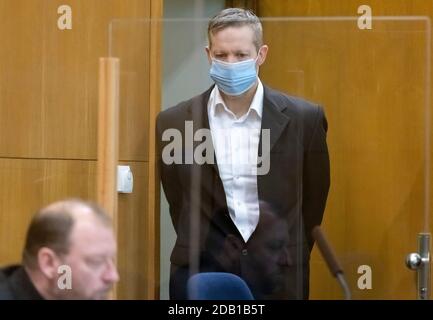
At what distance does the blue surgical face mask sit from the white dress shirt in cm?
6

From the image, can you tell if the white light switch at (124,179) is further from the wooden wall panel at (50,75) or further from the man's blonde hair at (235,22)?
the man's blonde hair at (235,22)

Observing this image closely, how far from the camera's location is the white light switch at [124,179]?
4949mm

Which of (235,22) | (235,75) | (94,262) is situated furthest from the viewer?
(235,22)

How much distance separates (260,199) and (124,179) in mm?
628

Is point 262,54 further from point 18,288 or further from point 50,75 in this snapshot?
point 18,288

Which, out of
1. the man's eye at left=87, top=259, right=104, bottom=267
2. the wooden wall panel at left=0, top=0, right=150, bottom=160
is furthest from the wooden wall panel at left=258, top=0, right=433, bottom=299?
the man's eye at left=87, top=259, right=104, bottom=267

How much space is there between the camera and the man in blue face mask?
4832 mm

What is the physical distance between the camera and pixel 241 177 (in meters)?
4.86

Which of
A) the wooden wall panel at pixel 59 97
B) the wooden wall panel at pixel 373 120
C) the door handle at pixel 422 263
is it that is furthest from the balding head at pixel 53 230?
the door handle at pixel 422 263

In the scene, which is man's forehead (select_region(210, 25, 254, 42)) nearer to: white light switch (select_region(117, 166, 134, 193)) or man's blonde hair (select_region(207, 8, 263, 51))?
man's blonde hair (select_region(207, 8, 263, 51))

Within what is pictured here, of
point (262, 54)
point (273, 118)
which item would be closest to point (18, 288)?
point (273, 118)

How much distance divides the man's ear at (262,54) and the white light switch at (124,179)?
76 centimetres

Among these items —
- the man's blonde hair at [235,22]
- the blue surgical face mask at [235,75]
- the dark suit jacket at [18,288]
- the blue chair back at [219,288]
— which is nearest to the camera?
the dark suit jacket at [18,288]
